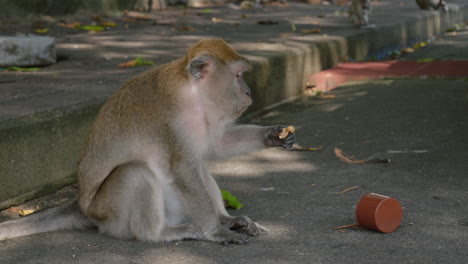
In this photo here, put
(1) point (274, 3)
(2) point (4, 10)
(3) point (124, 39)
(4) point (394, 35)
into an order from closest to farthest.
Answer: (3) point (124, 39)
(2) point (4, 10)
(4) point (394, 35)
(1) point (274, 3)

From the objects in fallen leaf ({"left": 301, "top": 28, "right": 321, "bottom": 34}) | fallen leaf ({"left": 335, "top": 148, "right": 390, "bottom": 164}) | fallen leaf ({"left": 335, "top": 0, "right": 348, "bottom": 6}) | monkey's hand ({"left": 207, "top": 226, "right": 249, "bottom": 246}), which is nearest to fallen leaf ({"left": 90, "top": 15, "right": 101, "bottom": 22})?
fallen leaf ({"left": 301, "top": 28, "right": 321, "bottom": 34})

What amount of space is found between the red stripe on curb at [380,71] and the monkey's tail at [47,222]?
164 inches

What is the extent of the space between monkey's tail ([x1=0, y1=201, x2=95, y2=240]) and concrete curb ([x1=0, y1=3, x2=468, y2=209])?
51 cm

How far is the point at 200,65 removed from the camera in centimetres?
355

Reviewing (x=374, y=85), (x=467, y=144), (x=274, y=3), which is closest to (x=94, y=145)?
(x=467, y=144)

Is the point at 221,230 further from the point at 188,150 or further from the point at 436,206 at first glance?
the point at 436,206

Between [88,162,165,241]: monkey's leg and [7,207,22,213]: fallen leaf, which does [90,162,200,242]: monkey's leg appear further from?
[7,207,22,213]: fallen leaf

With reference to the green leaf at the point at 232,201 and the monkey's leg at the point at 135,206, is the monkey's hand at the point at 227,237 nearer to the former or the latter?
the monkey's leg at the point at 135,206

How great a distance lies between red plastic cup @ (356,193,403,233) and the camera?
11.6 ft

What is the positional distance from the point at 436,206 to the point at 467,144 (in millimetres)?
1340

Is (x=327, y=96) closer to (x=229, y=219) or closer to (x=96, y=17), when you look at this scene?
(x=229, y=219)

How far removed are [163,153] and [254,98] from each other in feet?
9.64

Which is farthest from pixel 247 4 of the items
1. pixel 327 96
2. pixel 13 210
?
pixel 13 210

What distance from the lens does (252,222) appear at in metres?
3.75
